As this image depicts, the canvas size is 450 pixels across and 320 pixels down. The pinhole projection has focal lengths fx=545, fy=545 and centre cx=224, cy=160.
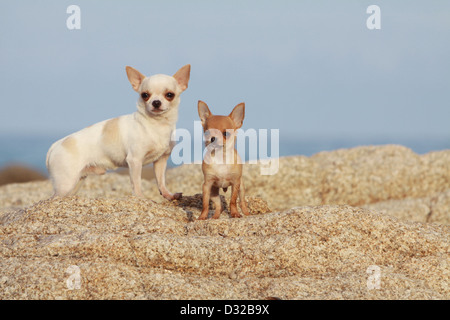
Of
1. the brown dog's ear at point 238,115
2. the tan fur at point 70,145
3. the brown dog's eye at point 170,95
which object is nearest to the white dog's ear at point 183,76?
the brown dog's eye at point 170,95

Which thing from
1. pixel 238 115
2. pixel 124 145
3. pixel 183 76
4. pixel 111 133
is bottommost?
pixel 124 145

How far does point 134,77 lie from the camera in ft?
23.4

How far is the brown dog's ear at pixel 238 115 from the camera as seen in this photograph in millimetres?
5812

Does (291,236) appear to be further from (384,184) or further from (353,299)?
(384,184)

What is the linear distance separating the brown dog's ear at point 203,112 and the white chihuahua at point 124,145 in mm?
1196

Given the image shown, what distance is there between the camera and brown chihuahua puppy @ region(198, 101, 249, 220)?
5762 mm

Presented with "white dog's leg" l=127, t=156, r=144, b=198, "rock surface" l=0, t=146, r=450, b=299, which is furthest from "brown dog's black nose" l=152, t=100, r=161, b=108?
"rock surface" l=0, t=146, r=450, b=299

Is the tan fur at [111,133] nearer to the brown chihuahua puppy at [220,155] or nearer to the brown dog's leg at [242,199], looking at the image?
the brown chihuahua puppy at [220,155]

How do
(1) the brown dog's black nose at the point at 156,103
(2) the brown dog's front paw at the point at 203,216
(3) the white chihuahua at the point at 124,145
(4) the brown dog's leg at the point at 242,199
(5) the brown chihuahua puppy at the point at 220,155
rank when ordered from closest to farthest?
(5) the brown chihuahua puppy at the point at 220,155 → (2) the brown dog's front paw at the point at 203,216 → (4) the brown dog's leg at the point at 242,199 → (1) the brown dog's black nose at the point at 156,103 → (3) the white chihuahua at the point at 124,145

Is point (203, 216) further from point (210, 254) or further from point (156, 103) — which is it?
point (156, 103)

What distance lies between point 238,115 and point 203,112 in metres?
0.39

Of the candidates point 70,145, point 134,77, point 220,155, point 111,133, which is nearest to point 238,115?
point 220,155

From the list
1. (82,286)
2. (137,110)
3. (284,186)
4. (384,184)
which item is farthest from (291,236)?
(384,184)

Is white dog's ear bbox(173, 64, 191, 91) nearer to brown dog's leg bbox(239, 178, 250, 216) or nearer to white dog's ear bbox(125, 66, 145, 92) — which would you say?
white dog's ear bbox(125, 66, 145, 92)
